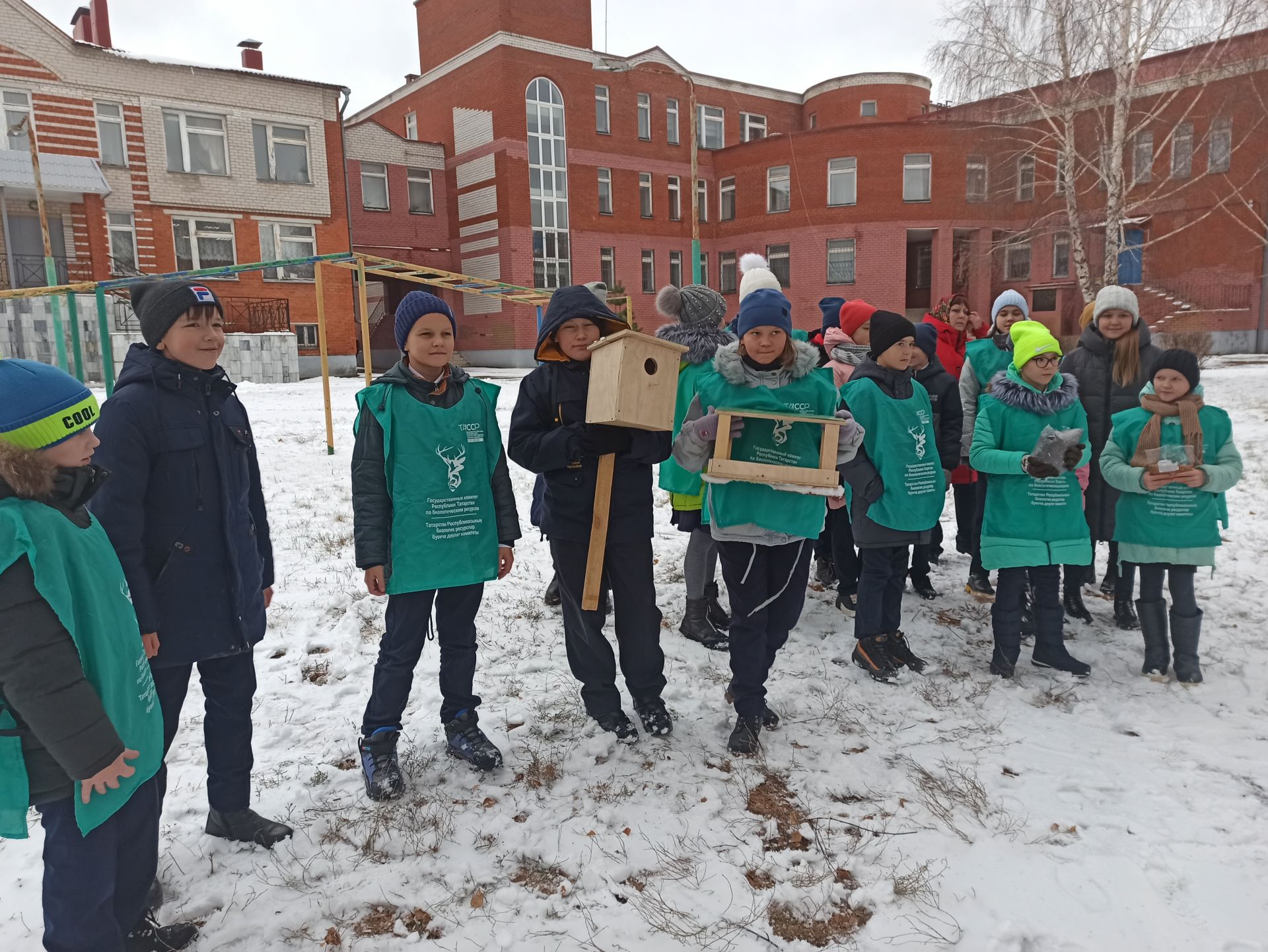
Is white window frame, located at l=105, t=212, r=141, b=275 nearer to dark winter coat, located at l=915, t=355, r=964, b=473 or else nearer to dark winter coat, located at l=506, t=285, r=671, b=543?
dark winter coat, located at l=506, t=285, r=671, b=543

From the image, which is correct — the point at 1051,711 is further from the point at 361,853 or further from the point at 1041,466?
the point at 361,853

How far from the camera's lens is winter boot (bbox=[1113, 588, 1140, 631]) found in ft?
15.7

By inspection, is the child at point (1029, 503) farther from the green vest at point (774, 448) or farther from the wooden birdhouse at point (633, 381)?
the wooden birdhouse at point (633, 381)

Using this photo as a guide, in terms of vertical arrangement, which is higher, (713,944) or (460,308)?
(460,308)

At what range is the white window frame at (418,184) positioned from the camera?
29.7 meters

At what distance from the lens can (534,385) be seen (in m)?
3.37

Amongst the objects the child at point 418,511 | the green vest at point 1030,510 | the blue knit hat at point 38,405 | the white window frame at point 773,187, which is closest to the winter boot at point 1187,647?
the green vest at point 1030,510

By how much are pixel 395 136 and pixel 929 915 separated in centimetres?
3154

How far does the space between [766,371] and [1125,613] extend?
10.0ft

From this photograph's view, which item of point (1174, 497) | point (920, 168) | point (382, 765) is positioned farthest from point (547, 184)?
point (382, 765)

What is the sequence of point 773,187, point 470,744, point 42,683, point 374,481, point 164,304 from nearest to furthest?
point 42,683
point 164,304
point 374,481
point 470,744
point 773,187

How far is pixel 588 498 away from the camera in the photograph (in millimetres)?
3379

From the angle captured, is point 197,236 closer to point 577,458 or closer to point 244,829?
point 577,458

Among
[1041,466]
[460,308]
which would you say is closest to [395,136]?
[460,308]
